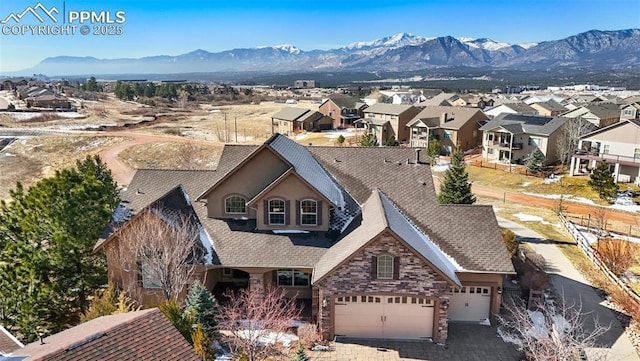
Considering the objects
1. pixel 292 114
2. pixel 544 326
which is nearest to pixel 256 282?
pixel 544 326

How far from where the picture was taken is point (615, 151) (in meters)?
57.2

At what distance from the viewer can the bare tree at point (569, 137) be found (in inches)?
2509

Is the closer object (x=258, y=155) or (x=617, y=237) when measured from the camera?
(x=258, y=155)

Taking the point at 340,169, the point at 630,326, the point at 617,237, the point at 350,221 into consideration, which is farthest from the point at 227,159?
the point at 617,237

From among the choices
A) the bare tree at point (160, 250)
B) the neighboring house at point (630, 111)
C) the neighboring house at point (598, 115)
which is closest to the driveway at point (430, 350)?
the bare tree at point (160, 250)

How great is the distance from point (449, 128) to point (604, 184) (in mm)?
30105

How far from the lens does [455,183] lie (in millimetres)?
39312

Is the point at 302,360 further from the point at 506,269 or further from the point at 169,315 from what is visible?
the point at 506,269

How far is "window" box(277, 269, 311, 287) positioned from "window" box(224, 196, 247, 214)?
4259 mm

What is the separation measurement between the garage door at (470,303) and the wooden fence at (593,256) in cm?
843

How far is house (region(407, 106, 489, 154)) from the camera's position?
77.1 m

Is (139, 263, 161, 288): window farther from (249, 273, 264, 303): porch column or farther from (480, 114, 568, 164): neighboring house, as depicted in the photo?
(480, 114, 568, 164): neighboring house

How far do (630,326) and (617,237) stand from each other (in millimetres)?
17155

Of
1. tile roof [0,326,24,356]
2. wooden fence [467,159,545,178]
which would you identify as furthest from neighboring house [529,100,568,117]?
tile roof [0,326,24,356]
